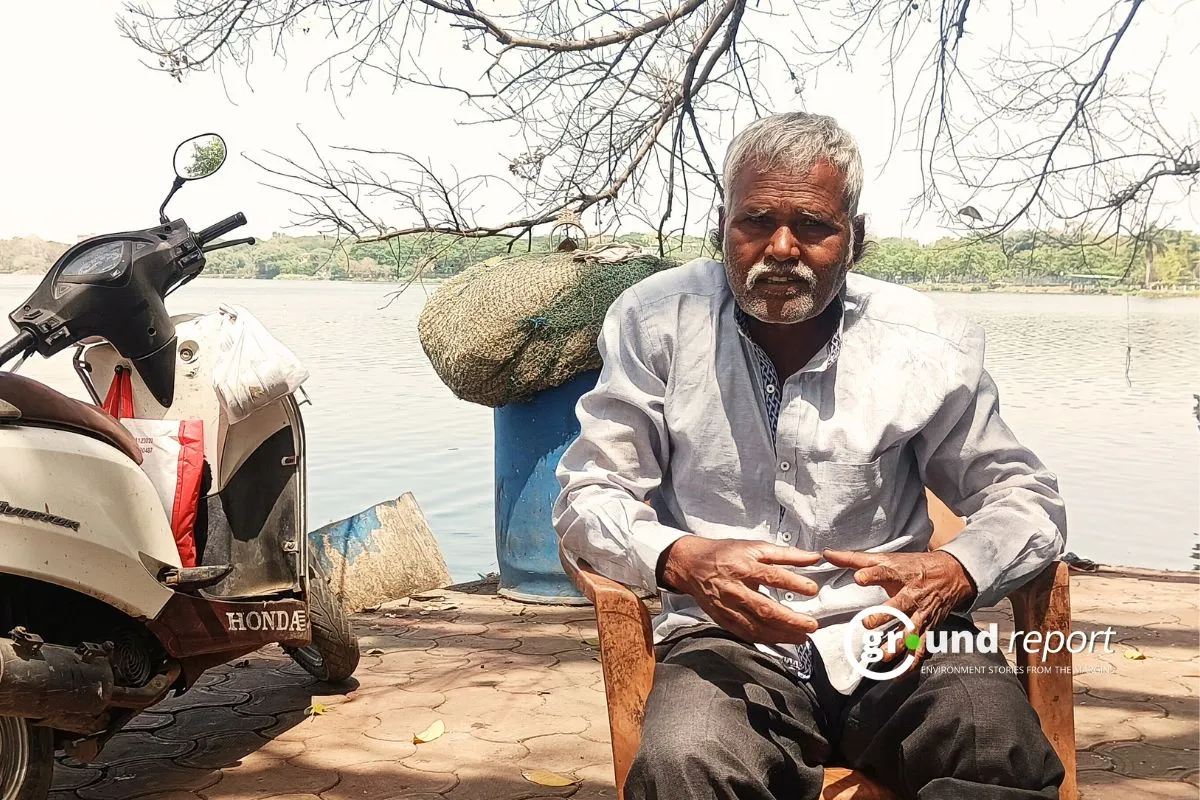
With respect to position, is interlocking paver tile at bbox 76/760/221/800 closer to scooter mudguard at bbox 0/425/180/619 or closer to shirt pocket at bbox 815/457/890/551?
scooter mudguard at bbox 0/425/180/619

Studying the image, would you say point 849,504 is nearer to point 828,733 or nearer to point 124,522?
point 828,733

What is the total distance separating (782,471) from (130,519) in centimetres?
142

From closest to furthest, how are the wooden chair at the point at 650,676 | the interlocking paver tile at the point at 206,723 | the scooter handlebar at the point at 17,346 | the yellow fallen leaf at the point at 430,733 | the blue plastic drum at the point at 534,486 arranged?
the wooden chair at the point at 650,676 → the scooter handlebar at the point at 17,346 → the yellow fallen leaf at the point at 430,733 → the interlocking paver tile at the point at 206,723 → the blue plastic drum at the point at 534,486

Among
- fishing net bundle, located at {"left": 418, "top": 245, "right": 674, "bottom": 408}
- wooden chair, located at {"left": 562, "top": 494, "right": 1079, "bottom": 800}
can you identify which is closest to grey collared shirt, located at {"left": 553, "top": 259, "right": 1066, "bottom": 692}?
wooden chair, located at {"left": 562, "top": 494, "right": 1079, "bottom": 800}

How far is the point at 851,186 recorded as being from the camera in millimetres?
2033

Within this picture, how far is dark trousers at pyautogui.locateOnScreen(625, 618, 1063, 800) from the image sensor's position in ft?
5.39

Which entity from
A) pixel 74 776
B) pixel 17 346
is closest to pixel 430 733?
pixel 74 776

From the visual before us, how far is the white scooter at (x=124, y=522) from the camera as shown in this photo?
7.36 feet

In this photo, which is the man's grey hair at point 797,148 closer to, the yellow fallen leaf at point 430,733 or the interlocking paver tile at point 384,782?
the interlocking paver tile at point 384,782

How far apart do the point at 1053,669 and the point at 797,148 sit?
37.7 inches

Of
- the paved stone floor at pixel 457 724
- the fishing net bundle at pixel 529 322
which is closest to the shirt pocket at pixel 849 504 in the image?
the paved stone floor at pixel 457 724

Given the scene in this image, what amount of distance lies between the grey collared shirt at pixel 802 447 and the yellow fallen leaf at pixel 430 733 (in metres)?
1.29

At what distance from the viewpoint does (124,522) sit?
2428mm

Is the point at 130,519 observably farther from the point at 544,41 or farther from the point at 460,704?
the point at 544,41
